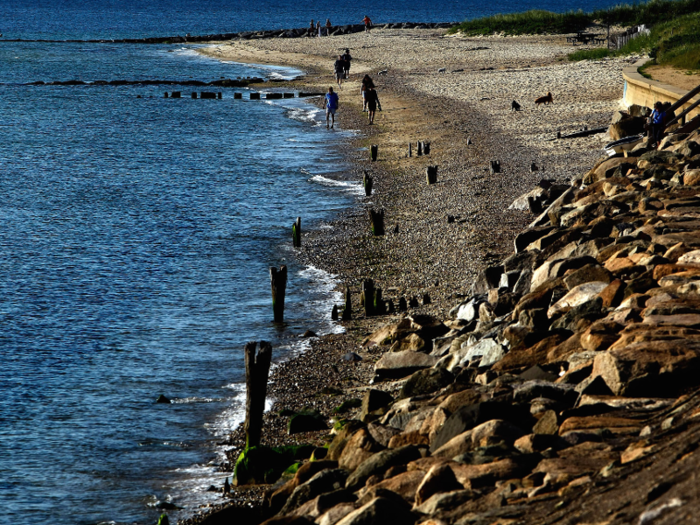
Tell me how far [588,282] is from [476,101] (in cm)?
3333

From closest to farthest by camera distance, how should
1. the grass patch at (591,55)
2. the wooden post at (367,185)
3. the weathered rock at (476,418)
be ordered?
the weathered rock at (476,418) < the wooden post at (367,185) < the grass patch at (591,55)

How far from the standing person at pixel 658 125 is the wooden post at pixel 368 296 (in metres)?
9.13

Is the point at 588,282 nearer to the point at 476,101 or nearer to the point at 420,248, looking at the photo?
the point at 420,248

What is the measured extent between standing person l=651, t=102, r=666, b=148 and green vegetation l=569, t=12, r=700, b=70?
10970 millimetres

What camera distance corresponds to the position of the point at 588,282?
37.2 feet

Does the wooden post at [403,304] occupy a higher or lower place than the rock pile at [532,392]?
lower

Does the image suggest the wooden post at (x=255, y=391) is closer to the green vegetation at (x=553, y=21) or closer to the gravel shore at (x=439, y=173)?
the gravel shore at (x=439, y=173)

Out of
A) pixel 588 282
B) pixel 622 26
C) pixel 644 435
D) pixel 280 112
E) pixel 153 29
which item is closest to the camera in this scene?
pixel 644 435

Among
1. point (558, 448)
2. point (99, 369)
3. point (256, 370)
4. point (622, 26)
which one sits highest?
point (622, 26)

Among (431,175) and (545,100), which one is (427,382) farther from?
(545,100)

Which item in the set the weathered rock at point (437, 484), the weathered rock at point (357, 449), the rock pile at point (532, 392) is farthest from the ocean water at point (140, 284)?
the weathered rock at point (437, 484)

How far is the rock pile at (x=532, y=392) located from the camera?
21.9 ft

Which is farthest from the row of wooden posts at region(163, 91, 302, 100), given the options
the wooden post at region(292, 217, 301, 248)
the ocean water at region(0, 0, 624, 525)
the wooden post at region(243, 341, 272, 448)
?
the wooden post at region(243, 341, 272, 448)

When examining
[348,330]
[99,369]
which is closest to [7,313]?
[99,369]
